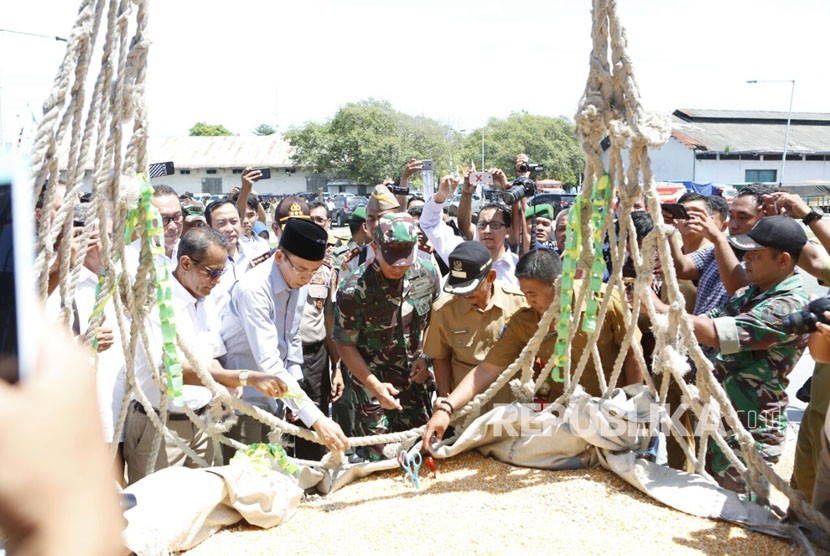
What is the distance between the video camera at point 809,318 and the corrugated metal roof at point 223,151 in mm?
39042

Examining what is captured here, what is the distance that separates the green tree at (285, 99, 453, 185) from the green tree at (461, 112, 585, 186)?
5.96 meters

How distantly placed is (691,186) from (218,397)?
57.6 ft

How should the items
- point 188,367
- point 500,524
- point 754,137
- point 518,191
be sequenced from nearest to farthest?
point 500,524, point 188,367, point 518,191, point 754,137

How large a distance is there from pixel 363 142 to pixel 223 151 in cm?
1124

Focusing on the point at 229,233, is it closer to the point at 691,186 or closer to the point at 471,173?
the point at 471,173

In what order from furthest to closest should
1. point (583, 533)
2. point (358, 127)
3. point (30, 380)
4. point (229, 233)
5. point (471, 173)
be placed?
point (358, 127), point (471, 173), point (229, 233), point (583, 533), point (30, 380)

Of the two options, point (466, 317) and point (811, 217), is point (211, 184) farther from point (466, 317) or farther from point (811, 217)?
point (811, 217)

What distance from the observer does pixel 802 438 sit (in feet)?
9.73

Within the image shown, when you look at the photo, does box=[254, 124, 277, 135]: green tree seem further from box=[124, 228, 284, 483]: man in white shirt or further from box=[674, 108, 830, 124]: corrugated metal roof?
box=[124, 228, 284, 483]: man in white shirt

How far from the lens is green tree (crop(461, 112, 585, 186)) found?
4203 cm

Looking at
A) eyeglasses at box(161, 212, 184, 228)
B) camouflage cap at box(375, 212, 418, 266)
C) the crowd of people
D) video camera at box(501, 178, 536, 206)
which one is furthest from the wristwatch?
eyeglasses at box(161, 212, 184, 228)

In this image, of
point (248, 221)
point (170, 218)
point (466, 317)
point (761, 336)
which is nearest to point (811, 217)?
point (761, 336)

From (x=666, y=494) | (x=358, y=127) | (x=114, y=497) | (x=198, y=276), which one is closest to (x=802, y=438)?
(x=666, y=494)

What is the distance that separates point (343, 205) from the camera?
2680cm
